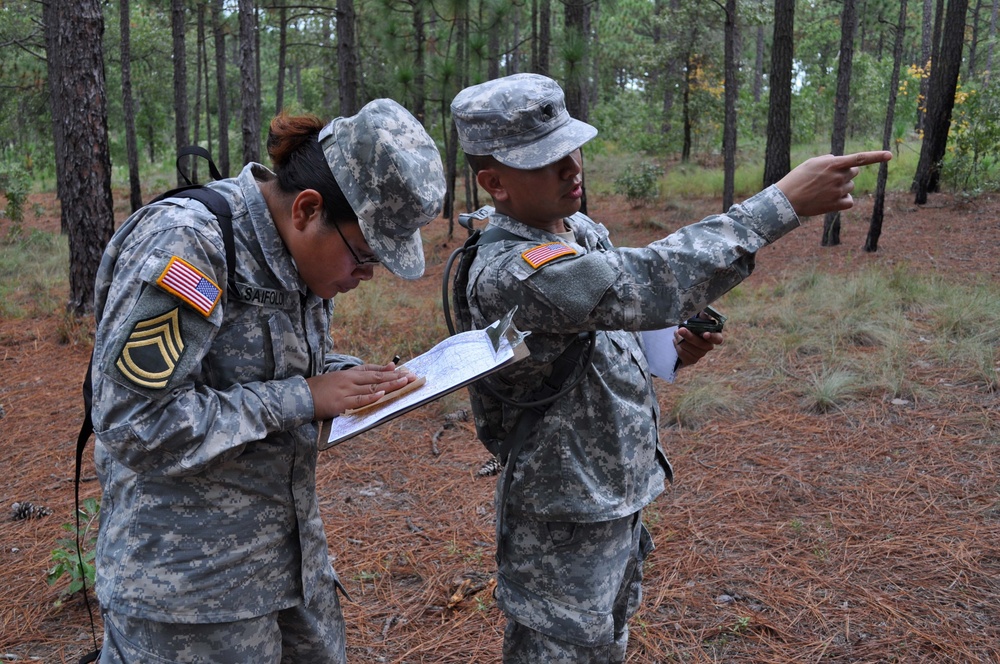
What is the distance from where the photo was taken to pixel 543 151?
5.82ft

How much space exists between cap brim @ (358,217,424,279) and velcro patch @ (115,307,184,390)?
362mm

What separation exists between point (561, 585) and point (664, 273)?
78 centimetres

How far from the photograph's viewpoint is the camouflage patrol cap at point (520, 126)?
1.78m

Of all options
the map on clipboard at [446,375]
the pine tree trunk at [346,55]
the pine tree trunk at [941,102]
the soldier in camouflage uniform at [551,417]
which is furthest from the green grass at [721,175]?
the map on clipboard at [446,375]

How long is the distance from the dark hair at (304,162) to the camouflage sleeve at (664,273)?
0.41 metres

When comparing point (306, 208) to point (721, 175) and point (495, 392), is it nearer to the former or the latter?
point (495, 392)

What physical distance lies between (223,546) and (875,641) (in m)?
2.35

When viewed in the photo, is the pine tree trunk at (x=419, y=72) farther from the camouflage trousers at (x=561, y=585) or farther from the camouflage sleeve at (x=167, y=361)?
the camouflage sleeve at (x=167, y=361)

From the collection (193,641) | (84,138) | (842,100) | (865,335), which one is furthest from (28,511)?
(842,100)

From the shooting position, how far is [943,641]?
2680 millimetres

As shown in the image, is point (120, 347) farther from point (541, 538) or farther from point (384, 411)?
point (541, 538)

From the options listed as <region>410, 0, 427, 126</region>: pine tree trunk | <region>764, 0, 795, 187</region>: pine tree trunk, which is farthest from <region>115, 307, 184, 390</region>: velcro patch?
<region>410, 0, 427, 126</region>: pine tree trunk

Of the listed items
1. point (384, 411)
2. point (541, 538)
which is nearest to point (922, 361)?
point (541, 538)

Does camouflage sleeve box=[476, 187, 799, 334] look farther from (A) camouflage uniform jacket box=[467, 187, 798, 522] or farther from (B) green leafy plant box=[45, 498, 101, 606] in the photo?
(B) green leafy plant box=[45, 498, 101, 606]
